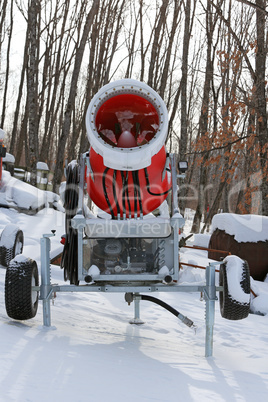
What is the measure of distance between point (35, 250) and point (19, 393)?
5298 mm

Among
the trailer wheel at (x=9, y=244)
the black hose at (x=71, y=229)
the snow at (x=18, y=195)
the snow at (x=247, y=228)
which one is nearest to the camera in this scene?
the black hose at (x=71, y=229)

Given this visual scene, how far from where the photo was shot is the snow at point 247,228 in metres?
8.01

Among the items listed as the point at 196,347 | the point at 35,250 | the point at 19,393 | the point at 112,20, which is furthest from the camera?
the point at 112,20

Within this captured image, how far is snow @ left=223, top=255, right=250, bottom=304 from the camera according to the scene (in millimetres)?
3459

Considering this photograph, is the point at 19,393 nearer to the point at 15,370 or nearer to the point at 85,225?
the point at 15,370

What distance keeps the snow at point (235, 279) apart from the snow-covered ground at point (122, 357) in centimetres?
53

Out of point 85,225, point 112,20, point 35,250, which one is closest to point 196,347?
point 85,225

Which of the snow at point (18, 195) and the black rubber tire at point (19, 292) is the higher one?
the snow at point (18, 195)

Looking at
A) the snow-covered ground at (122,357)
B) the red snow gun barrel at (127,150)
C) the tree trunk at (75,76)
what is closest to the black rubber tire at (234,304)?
the snow-covered ground at (122,357)

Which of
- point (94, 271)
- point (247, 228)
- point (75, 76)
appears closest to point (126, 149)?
point (94, 271)

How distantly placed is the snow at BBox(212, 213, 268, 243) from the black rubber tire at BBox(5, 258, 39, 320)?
527 centimetres

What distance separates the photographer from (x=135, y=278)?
349 centimetres

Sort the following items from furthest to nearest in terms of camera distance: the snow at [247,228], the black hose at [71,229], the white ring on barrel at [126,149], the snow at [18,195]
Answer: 1. the snow at [18,195]
2. the snow at [247,228]
3. the black hose at [71,229]
4. the white ring on barrel at [126,149]

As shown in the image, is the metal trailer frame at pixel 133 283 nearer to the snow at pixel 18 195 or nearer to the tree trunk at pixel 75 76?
the snow at pixel 18 195
